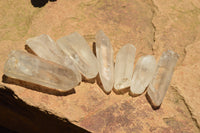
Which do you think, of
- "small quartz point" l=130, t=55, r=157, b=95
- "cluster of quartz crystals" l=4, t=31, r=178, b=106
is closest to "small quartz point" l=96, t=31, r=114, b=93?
"cluster of quartz crystals" l=4, t=31, r=178, b=106

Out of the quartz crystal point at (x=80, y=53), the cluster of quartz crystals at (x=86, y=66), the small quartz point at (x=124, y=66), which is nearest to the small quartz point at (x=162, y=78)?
the cluster of quartz crystals at (x=86, y=66)

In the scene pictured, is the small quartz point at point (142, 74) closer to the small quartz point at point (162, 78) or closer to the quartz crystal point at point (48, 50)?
the small quartz point at point (162, 78)

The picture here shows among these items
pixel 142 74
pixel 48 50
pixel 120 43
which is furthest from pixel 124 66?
pixel 48 50

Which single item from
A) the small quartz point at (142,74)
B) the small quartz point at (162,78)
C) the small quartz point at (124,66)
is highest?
the small quartz point at (124,66)

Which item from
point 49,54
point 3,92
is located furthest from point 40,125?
point 49,54

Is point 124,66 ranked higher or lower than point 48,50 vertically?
lower

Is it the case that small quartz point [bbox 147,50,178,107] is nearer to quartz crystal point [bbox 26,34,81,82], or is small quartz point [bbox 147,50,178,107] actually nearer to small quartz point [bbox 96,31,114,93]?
small quartz point [bbox 96,31,114,93]

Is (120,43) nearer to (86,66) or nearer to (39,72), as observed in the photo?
(86,66)
